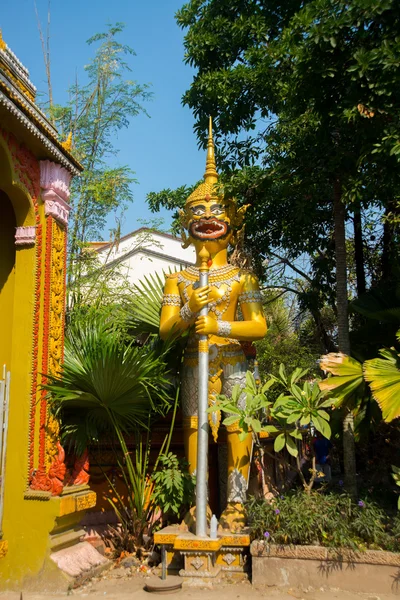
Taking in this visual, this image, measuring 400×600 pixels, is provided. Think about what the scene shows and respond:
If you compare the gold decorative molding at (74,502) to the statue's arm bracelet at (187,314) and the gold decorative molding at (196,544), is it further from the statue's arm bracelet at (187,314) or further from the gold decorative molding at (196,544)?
the statue's arm bracelet at (187,314)

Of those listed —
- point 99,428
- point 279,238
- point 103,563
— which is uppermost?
point 279,238

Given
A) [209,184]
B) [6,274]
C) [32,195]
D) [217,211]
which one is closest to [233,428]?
[217,211]

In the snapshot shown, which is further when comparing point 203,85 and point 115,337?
point 203,85

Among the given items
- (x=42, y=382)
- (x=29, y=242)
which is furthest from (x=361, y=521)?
(x=29, y=242)

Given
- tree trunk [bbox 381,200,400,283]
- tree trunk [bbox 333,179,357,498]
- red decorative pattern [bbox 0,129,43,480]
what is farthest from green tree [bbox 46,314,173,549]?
tree trunk [bbox 381,200,400,283]

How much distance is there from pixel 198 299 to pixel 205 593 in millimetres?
2732

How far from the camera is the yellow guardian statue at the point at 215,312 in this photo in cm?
596

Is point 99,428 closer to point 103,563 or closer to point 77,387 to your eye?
point 77,387

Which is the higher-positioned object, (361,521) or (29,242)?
(29,242)

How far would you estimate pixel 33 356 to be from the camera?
224 inches

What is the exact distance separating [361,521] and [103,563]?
264 cm

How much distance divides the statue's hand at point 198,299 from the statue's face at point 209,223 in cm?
93

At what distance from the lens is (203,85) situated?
7875 mm

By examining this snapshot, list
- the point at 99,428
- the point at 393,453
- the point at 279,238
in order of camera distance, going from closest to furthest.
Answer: the point at 99,428, the point at 393,453, the point at 279,238
